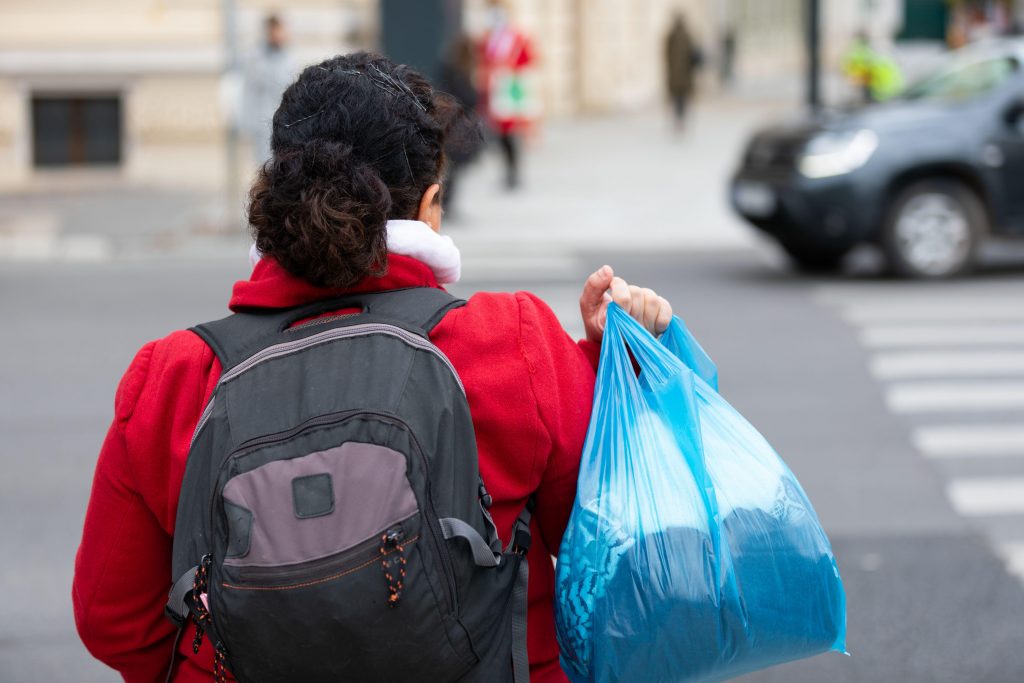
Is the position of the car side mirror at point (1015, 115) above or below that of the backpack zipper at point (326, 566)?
above

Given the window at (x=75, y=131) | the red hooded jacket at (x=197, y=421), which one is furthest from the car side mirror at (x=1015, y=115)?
the window at (x=75, y=131)

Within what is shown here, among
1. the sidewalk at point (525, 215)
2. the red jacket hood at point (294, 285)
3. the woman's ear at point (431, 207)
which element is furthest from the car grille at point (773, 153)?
the red jacket hood at point (294, 285)

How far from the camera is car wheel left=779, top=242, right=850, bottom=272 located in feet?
37.2

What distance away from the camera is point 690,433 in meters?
2.12

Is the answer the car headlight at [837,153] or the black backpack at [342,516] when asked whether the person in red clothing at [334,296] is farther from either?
the car headlight at [837,153]

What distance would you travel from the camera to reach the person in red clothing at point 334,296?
1.88 metres

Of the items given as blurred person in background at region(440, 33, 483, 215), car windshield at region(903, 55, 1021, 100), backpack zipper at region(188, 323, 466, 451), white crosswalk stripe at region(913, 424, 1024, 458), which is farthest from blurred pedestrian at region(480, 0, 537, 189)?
backpack zipper at region(188, 323, 466, 451)

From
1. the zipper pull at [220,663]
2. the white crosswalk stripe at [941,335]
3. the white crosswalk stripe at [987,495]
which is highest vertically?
the zipper pull at [220,663]

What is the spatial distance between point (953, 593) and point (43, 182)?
14279 mm

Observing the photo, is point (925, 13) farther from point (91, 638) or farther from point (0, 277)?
point (91, 638)

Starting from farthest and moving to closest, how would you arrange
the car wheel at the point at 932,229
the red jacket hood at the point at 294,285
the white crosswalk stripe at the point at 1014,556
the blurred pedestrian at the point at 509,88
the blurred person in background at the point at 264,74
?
1. the blurred pedestrian at the point at 509,88
2. the blurred person in background at the point at 264,74
3. the car wheel at the point at 932,229
4. the white crosswalk stripe at the point at 1014,556
5. the red jacket hood at the point at 294,285

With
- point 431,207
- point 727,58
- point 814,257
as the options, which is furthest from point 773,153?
point 727,58

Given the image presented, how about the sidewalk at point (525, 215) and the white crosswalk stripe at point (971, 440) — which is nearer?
the white crosswalk stripe at point (971, 440)

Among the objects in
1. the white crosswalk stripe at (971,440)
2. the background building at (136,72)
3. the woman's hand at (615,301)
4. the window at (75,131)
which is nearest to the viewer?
the woman's hand at (615,301)
